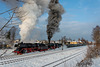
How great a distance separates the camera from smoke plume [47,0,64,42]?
34000mm

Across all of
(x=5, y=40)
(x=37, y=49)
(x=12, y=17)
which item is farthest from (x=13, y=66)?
(x=37, y=49)

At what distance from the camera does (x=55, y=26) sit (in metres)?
35.3

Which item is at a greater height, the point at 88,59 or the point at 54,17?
the point at 54,17

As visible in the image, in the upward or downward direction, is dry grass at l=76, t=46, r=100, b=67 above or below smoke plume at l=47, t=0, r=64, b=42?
below

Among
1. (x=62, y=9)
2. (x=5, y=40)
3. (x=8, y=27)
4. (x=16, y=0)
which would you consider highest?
(x=62, y=9)

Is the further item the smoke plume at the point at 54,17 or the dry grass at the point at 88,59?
the smoke plume at the point at 54,17

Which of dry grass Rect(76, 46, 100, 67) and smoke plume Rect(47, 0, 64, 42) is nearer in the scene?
dry grass Rect(76, 46, 100, 67)

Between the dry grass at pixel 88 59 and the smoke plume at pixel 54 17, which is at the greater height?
the smoke plume at pixel 54 17

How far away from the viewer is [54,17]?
119ft

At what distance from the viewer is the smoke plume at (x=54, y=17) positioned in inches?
1339

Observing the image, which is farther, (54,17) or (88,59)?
(54,17)

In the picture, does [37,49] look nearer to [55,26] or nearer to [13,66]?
[13,66]

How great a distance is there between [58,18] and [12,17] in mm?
36060

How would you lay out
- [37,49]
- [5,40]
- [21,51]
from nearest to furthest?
[5,40] < [21,51] < [37,49]
